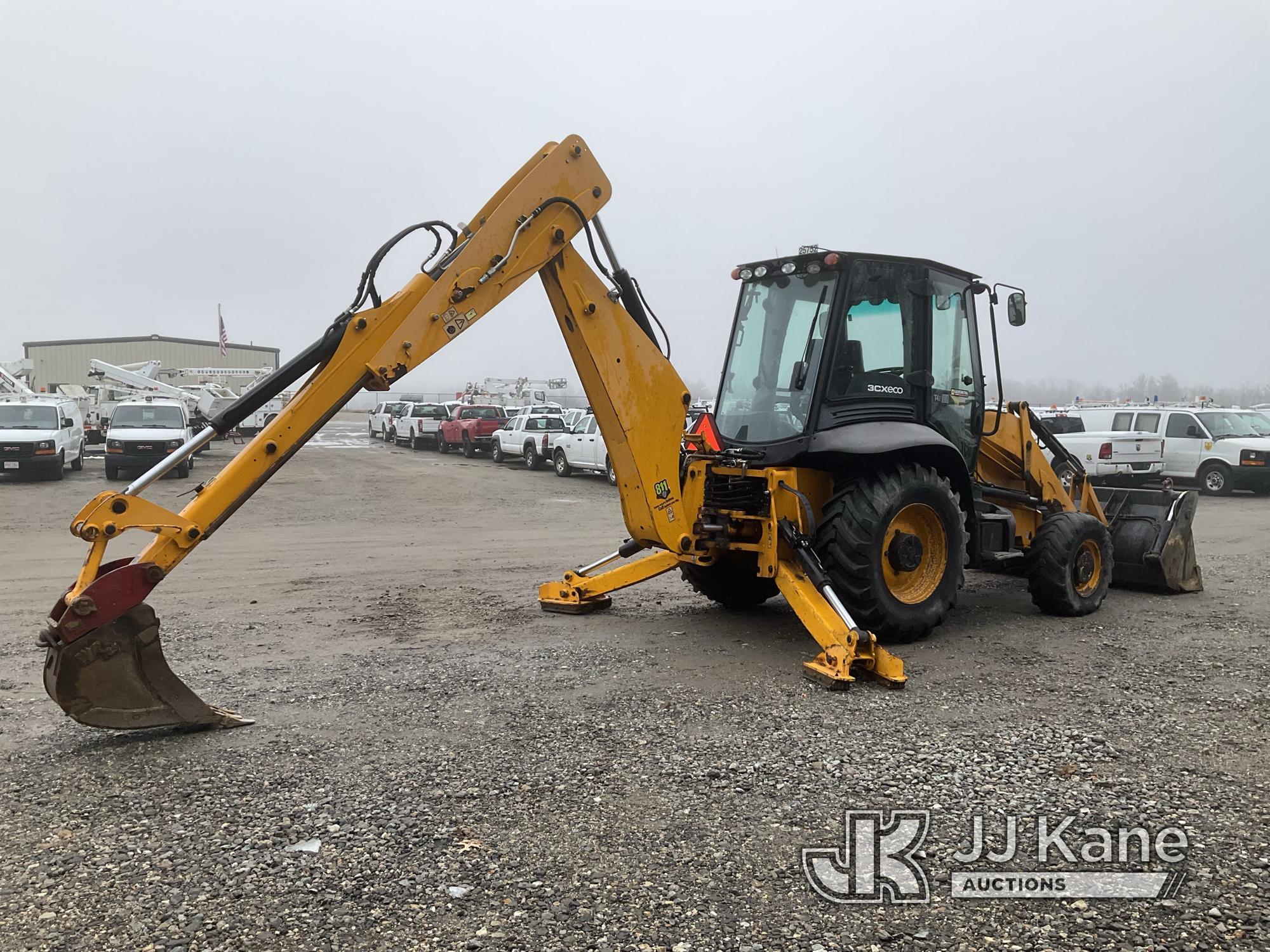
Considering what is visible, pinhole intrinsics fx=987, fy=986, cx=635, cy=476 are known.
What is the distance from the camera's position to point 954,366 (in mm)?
7863

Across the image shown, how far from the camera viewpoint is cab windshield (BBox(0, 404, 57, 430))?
870 inches

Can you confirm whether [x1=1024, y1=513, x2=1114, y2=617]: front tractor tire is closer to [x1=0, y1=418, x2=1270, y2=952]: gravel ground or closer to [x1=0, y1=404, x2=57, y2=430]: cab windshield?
[x1=0, y1=418, x2=1270, y2=952]: gravel ground

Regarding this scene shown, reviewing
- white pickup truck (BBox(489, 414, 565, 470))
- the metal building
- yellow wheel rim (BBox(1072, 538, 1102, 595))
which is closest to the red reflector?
yellow wheel rim (BBox(1072, 538, 1102, 595))

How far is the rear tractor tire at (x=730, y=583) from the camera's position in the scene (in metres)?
8.08

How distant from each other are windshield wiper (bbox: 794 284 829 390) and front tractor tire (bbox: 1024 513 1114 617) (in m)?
2.66

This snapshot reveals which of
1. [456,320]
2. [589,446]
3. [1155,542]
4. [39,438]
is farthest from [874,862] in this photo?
[39,438]

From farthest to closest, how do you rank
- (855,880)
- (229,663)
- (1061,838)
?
(229,663) < (1061,838) < (855,880)

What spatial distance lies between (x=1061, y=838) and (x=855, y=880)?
950 mm

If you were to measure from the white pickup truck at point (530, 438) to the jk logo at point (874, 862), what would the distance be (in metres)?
21.4

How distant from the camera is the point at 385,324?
218 inches

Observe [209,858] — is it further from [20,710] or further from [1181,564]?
[1181,564]

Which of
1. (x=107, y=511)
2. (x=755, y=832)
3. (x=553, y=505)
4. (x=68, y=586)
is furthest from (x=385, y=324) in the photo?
(x=553, y=505)

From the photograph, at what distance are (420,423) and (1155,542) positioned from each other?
94.7 feet
